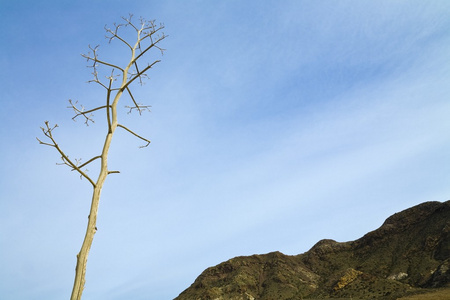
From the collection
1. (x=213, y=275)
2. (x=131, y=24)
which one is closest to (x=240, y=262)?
(x=213, y=275)

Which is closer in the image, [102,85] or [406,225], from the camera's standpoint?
[102,85]

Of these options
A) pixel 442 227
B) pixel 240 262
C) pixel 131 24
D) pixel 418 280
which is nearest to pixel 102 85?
pixel 131 24

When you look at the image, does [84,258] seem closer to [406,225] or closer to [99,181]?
[99,181]

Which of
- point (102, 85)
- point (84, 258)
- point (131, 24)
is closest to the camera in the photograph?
point (84, 258)

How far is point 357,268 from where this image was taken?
86.9 metres

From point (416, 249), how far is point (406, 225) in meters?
15.6

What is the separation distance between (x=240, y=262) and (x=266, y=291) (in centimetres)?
1881

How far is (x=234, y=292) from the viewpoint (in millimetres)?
79938

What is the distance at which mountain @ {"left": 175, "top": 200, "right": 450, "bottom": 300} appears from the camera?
67938mm

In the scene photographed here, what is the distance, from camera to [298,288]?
267 feet

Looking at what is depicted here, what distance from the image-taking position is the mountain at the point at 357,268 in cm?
6794

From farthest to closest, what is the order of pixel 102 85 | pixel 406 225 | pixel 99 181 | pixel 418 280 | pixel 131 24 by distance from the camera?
pixel 406 225 → pixel 418 280 → pixel 131 24 → pixel 102 85 → pixel 99 181

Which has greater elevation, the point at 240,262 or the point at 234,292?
the point at 240,262

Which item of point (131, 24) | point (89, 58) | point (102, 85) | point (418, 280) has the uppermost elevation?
point (131, 24)
